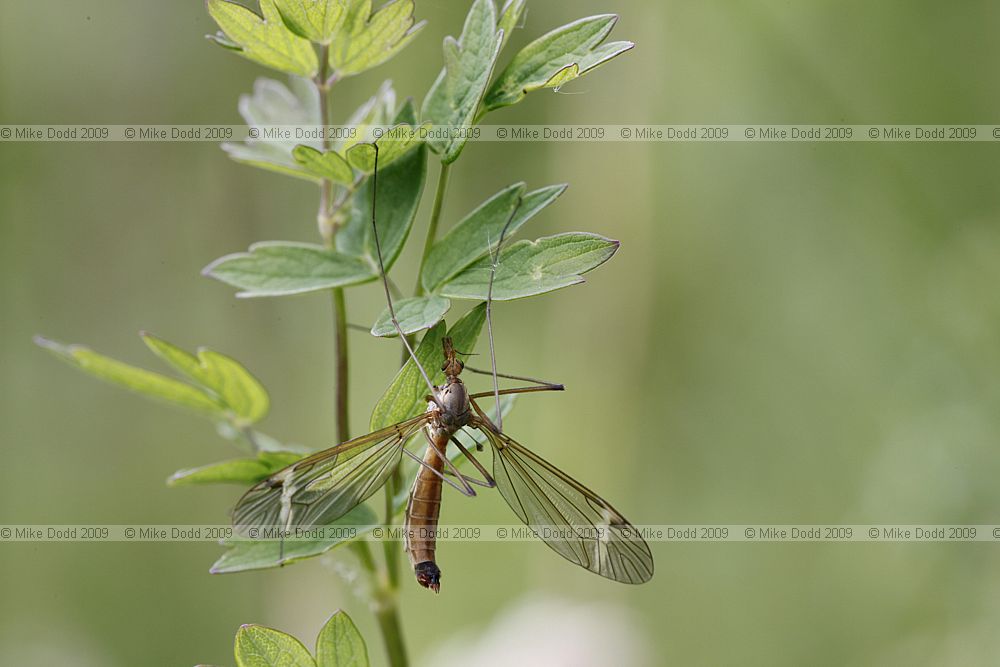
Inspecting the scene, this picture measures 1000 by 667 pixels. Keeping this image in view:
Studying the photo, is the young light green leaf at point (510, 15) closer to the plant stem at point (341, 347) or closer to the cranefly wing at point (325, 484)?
the plant stem at point (341, 347)

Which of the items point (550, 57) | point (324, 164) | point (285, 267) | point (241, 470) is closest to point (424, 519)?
point (241, 470)

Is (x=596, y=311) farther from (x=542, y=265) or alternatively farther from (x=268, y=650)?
(x=268, y=650)

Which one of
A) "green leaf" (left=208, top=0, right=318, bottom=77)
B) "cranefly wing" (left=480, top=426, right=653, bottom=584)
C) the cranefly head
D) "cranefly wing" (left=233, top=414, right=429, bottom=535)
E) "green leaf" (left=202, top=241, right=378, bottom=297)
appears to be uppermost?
"green leaf" (left=208, top=0, right=318, bottom=77)

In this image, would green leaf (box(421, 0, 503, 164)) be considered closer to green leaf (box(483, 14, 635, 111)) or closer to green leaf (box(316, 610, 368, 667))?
green leaf (box(483, 14, 635, 111))

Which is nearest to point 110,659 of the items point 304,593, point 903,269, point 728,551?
point 304,593

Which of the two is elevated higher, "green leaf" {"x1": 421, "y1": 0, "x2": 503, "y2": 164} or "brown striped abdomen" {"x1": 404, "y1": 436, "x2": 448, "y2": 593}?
"green leaf" {"x1": 421, "y1": 0, "x2": 503, "y2": 164}

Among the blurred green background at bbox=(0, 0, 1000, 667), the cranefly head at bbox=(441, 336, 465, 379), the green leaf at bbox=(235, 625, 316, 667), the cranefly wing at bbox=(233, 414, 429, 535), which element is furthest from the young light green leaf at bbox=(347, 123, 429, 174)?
the blurred green background at bbox=(0, 0, 1000, 667)

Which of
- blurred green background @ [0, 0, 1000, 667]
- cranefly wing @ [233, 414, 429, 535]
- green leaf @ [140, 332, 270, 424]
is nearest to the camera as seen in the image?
cranefly wing @ [233, 414, 429, 535]

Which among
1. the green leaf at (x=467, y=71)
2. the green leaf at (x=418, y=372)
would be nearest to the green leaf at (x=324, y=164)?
the green leaf at (x=467, y=71)
